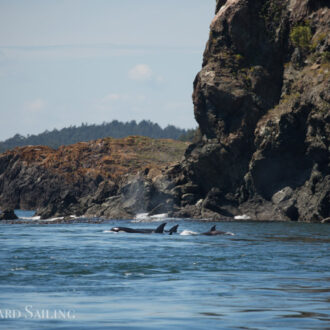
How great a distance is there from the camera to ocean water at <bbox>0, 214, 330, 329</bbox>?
46.6ft

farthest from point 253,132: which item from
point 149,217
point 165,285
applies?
point 165,285

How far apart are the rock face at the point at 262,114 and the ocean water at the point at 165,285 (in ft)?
104

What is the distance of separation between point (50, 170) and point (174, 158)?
2937 centimetres

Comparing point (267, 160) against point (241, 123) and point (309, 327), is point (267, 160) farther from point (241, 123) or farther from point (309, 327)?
point (309, 327)

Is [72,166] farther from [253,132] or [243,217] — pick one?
[243,217]

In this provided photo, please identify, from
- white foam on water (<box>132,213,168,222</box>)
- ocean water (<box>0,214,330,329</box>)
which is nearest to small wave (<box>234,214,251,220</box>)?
white foam on water (<box>132,213,168,222</box>)

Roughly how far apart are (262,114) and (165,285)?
5663 cm

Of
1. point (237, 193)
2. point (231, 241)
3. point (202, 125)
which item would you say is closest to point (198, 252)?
point (231, 241)

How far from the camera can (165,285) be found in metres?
20.4

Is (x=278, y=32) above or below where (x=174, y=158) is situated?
above

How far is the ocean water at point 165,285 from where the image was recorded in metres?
14.2

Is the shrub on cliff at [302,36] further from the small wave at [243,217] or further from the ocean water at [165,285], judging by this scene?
the ocean water at [165,285]

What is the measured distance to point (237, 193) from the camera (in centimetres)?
7619

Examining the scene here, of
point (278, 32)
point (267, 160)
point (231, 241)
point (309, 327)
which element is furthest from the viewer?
point (278, 32)
